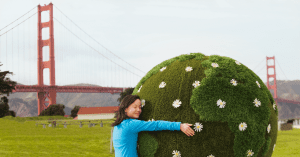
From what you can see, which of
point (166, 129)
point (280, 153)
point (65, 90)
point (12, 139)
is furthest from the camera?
Answer: point (65, 90)

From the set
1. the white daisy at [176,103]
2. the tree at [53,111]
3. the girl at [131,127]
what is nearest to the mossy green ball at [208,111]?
the white daisy at [176,103]

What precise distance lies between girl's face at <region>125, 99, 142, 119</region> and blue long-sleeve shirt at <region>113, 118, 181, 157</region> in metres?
0.08

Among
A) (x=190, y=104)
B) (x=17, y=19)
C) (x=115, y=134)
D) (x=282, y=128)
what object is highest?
(x=17, y=19)

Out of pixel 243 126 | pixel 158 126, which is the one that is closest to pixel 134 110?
pixel 158 126

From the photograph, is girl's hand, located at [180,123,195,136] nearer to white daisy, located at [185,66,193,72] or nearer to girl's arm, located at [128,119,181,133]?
girl's arm, located at [128,119,181,133]

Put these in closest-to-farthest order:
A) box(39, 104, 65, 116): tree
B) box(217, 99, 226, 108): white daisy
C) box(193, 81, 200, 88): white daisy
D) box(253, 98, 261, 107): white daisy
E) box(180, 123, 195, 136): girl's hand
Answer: box(180, 123, 195, 136): girl's hand
box(217, 99, 226, 108): white daisy
box(193, 81, 200, 88): white daisy
box(253, 98, 261, 107): white daisy
box(39, 104, 65, 116): tree

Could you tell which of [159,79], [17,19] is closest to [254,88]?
[159,79]

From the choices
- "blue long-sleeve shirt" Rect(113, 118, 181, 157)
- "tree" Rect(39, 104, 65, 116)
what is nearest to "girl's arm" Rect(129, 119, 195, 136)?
"blue long-sleeve shirt" Rect(113, 118, 181, 157)

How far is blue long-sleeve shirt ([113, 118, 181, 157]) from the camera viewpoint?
140 inches

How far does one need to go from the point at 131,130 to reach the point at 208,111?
1.07 metres

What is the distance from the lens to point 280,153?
10578 millimetres

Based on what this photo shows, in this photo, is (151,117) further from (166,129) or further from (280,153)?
(280,153)

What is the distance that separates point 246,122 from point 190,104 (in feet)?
2.70

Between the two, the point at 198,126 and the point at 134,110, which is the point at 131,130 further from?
the point at 198,126
